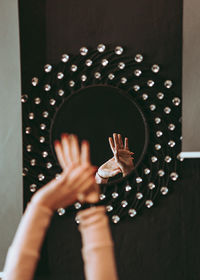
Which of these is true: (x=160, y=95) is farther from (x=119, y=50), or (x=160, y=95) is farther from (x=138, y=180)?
(x=138, y=180)

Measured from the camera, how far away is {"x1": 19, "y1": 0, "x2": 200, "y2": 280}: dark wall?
2.27 m

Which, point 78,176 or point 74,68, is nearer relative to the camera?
point 78,176

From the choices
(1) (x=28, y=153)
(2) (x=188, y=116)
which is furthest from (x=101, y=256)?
(1) (x=28, y=153)

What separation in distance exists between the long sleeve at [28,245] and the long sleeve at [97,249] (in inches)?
4.8

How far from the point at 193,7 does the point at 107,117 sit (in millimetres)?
856

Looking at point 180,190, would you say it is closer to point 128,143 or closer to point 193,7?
point 128,143

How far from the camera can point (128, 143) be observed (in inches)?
91.1

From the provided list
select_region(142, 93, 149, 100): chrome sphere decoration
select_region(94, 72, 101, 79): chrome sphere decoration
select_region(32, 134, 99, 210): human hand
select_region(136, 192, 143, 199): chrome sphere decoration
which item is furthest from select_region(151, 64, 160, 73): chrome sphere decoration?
select_region(32, 134, 99, 210): human hand

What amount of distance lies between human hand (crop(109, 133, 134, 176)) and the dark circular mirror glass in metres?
0.03

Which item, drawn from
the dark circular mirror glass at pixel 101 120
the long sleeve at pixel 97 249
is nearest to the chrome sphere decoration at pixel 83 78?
the dark circular mirror glass at pixel 101 120

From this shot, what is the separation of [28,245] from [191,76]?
158 cm

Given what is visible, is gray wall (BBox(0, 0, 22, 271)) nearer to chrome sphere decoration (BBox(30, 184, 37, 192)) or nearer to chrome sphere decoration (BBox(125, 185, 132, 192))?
chrome sphere decoration (BBox(30, 184, 37, 192))

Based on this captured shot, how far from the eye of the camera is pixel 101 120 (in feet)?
7.75

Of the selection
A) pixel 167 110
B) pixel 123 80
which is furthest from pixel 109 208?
pixel 123 80
